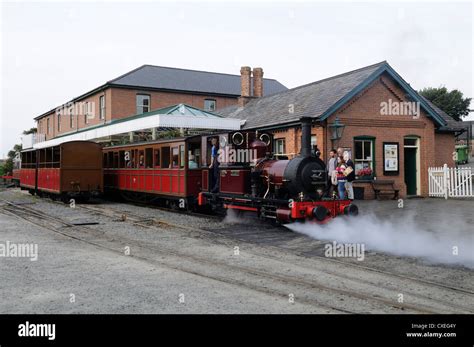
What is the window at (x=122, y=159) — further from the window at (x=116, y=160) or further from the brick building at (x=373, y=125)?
the brick building at (x=373, y=125)

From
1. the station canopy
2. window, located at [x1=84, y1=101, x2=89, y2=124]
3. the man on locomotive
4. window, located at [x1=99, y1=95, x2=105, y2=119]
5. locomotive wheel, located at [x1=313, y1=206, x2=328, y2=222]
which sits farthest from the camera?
window, located at [x1=84, y1=101, x2=89, y2=124]

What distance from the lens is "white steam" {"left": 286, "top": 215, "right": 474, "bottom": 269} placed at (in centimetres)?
794

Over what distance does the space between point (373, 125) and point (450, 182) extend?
3996 millimetres

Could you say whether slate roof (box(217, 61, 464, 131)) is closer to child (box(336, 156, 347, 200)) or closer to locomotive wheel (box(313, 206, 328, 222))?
child (box(336, 156, 347, 200))

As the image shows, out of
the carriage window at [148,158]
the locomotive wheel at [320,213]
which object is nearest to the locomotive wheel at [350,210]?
the locomotive wheel at [320,213]

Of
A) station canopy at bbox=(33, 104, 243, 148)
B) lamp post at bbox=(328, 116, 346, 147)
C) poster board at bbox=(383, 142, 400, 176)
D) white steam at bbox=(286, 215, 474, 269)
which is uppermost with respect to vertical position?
station canopy at bbox=(33, 104, 243, 148)

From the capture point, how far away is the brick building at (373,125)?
57.7 ft

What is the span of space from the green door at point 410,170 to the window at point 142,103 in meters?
20.1

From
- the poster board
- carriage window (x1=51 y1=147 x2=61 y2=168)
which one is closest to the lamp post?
the poster board

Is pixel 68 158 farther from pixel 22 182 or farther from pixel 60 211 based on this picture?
pixel 22 182

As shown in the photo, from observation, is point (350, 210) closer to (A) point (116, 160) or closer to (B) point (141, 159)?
(B) point (141, 159)

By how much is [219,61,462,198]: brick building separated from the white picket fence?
33 centimetres

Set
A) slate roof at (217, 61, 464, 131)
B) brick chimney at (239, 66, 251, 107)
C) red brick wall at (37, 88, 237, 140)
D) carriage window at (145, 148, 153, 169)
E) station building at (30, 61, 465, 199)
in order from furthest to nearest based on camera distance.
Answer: red brick wall at (37, 88, 237, 140) → brick chimney at (239, 66, 251, 107) → slate roof at (217, 61, 464, 131) → station building at (30, 61, 465, 199) → carriage window at (145, 148, 153, 169)

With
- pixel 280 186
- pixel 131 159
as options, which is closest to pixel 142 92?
pixel 131 159
